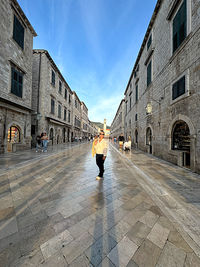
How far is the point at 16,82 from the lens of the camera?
30.7ft

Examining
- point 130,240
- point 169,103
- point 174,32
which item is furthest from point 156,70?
point 130,240

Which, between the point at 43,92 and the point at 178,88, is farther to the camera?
the point at 43,92

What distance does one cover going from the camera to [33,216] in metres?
2.07

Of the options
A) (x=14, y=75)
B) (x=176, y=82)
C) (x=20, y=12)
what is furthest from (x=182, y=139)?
(x=20, y=12)

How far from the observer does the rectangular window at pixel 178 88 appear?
5.74 meters

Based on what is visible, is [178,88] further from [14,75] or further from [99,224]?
[14,75]

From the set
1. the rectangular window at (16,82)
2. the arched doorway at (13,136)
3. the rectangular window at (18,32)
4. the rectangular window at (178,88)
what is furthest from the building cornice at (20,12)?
the rectangular window at (178,88)

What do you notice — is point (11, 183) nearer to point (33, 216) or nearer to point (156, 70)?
point (33, 216)

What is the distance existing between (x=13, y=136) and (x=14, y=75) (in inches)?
210

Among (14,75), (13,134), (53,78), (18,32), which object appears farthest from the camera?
(53,78)

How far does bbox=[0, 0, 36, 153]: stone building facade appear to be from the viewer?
8035mm

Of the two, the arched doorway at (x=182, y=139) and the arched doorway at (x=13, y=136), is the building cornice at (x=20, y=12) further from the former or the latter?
the arched doorway at (x=182, y=139)

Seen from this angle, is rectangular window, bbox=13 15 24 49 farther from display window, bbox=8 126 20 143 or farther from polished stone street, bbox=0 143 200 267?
polished stone street, bbox=0 143 200 267

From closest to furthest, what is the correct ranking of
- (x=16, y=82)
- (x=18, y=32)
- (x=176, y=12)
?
(x=176, y=12), (x=16, y=82), (x=18, y=32)
